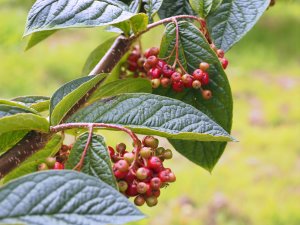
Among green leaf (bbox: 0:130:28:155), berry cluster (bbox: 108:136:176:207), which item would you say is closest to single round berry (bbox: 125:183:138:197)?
berry cluster (bbox: 108:136:176:207)

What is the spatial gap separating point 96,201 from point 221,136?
14cm

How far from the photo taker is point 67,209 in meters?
0.39

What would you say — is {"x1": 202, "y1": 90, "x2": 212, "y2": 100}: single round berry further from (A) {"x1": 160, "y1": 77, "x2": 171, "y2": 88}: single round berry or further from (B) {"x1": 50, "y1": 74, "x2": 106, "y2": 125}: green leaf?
(B) {"x1": 50, "y1": 74, "x2": 106, "y2": 125}: green leaf

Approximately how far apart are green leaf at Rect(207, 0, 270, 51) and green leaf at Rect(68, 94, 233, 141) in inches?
6.5

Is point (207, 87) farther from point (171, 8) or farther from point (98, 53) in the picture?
point (98, 53)

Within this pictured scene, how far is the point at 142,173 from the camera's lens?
49cm

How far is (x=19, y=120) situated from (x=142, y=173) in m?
0.11

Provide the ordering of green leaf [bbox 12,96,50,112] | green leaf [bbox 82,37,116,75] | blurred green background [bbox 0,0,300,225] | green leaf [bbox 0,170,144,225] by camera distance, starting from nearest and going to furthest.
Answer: green leaf [bbox 0,170,144,225]
green leaf [bbox 12,96,50,112]
green leaf [bbox 82,37,116,75]
blurred green background [bbox 0,0,300,225]

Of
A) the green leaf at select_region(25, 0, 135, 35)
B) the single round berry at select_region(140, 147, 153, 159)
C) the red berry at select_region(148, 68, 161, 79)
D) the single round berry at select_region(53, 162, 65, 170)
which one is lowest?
the single round berry at select_region(140, 147, 153, 159)

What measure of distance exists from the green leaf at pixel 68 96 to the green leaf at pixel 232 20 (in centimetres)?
18

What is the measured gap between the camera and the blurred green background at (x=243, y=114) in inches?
115

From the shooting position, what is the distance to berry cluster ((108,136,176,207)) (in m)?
0.49

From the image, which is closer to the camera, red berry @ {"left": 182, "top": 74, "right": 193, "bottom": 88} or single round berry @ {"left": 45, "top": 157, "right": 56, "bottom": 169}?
single round berry @ {"left": 45, "top": 157, "right": 56, "bottom": 169}

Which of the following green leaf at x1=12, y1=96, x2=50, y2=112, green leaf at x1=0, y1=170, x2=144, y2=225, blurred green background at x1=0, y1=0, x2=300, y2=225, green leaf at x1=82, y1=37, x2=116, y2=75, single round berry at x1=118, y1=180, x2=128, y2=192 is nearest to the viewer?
green leaf at x1=0, y1=170, x2=144, y2=225
